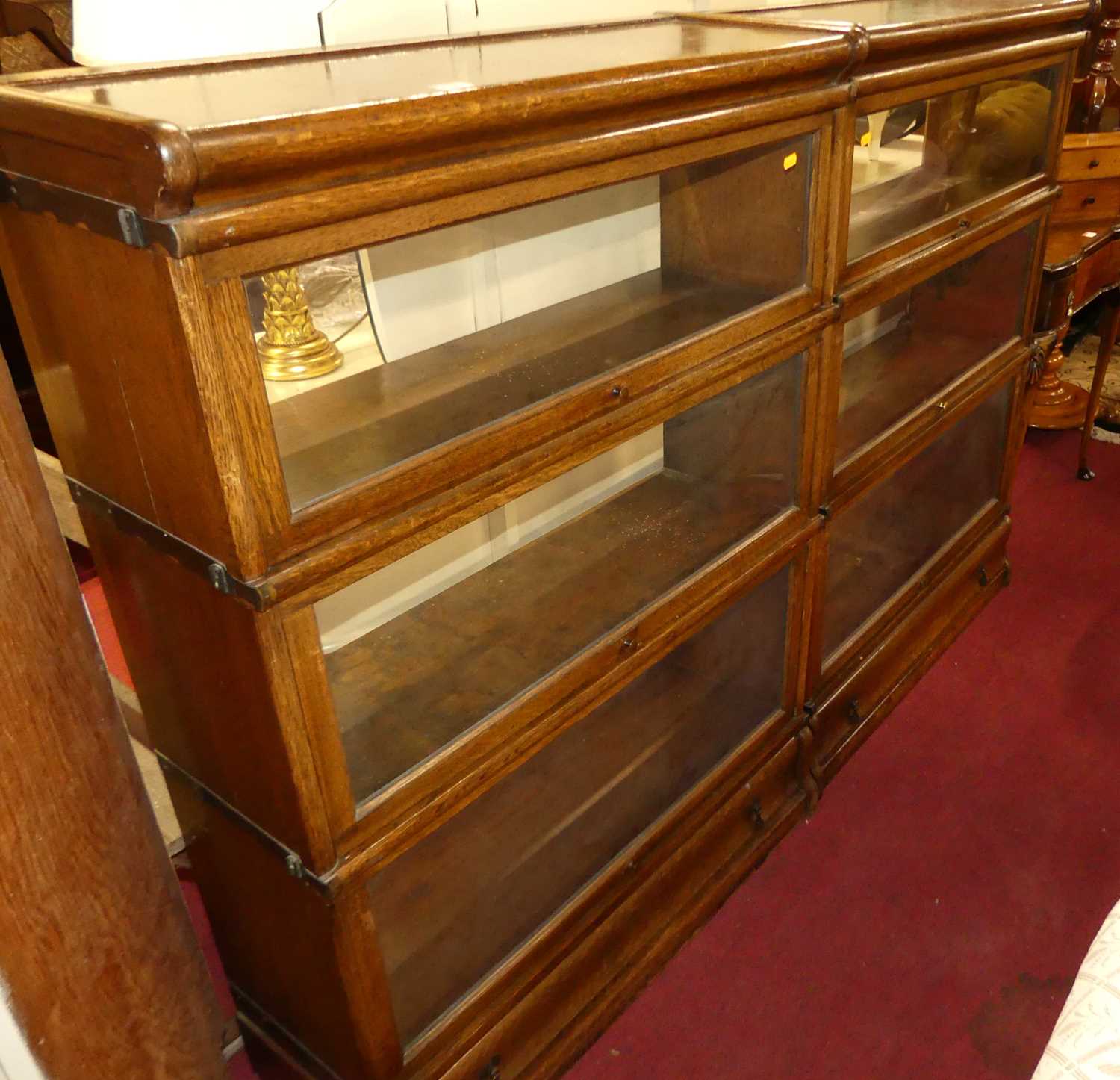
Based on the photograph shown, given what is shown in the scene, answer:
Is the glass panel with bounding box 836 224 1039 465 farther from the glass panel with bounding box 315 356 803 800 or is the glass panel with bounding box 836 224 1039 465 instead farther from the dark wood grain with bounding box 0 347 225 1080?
the dark wood grain with bounding box 0 347 225 1080

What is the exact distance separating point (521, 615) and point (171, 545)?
0.60 metres

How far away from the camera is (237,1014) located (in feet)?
5.04

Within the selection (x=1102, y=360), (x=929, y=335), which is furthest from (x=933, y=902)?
(x=1102, y=360)

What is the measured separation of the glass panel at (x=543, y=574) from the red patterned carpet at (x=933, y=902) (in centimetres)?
65

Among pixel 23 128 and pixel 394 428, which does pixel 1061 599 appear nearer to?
pixel 394 428

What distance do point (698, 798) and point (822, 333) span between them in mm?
778

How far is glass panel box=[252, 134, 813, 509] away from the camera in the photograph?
1.13m

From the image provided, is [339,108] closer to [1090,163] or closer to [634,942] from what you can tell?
[634,942]

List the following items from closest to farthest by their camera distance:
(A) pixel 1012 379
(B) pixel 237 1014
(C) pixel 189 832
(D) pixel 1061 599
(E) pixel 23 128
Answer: (E) pixel 23 128
(C) pixel 189 832
(B) pixel 237 1014
(A) pixel 1012 379
(D) pixel 1061 599

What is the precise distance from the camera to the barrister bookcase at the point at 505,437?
92cm

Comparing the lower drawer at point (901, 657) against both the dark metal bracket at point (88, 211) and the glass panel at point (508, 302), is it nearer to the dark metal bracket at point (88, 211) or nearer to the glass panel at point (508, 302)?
the glass panel at point (508, 302)

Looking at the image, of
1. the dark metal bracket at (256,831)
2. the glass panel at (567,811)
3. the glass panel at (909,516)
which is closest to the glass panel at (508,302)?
the dark metal bracket at (256,831)

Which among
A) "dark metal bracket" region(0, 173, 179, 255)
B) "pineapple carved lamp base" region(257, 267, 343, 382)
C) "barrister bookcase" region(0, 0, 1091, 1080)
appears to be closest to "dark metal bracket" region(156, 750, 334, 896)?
"barrister bookcase" region(0, 0, 1091, 1080)

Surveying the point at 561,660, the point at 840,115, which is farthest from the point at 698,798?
the point at 840,115
